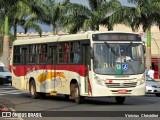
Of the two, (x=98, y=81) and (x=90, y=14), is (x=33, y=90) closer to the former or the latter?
(x=98, y=81)

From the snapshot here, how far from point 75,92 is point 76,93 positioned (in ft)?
0.28

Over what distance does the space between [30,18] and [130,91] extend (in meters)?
35.2

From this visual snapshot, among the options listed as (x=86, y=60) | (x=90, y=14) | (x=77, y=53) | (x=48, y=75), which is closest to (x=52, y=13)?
(x=90, y=14)

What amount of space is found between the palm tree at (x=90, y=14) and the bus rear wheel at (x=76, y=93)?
24040mm

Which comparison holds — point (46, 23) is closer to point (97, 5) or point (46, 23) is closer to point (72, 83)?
point (97, 5)

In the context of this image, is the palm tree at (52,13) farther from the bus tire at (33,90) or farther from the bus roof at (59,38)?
the bus tire at (33,90)

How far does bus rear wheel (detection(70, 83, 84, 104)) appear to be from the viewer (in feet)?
65.9

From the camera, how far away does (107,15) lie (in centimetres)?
4578

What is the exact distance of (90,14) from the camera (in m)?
45.4

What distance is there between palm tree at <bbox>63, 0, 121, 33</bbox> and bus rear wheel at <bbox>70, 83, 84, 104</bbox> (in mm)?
24040

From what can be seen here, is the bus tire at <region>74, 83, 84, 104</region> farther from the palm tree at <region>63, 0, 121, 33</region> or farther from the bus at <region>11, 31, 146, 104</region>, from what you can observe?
the palm tree at <region>63, 0, 121, 33</region>

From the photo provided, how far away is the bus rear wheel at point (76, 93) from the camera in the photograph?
2008 cm

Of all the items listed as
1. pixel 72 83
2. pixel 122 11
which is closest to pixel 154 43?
pixel 122 11

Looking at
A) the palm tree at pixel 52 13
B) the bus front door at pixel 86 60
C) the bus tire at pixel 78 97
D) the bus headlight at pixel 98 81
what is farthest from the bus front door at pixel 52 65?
the palm tree at pixel 52 13
